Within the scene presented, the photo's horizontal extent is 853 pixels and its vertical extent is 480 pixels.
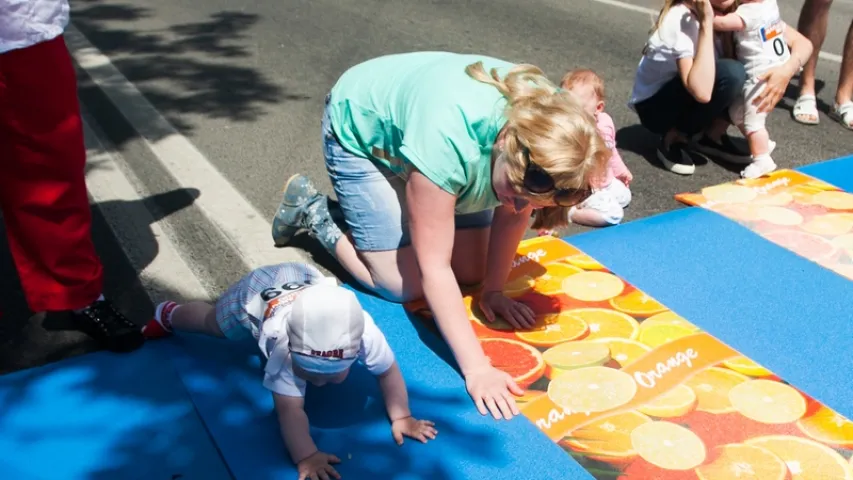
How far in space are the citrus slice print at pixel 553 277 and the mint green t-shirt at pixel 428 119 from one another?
57 cm

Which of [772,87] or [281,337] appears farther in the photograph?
[772,87]

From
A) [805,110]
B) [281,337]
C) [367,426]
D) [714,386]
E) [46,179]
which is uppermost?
[46,179]

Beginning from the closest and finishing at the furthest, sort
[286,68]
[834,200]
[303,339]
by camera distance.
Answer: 1. [303,339]
2. [834,200]
3. [286,68]

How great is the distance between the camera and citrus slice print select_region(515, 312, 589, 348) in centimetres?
298

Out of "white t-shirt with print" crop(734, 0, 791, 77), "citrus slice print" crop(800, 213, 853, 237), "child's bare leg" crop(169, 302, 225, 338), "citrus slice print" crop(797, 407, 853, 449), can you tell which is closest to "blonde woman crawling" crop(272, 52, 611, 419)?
"child's bare leg" crop(169, 302, 225, 338)

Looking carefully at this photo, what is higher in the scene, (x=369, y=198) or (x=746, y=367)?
(x=369, y=198)

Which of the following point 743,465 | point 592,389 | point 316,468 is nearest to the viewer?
point 316,468

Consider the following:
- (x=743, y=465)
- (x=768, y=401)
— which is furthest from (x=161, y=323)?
(x=768, y=401)

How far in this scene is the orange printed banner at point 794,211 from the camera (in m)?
3.62

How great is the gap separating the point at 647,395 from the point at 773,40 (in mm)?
2582

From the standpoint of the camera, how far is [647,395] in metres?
2.69

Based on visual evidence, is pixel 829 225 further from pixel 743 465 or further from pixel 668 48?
pixel 743 465

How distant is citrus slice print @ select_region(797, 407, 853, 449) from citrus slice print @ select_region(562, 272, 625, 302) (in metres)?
0.88

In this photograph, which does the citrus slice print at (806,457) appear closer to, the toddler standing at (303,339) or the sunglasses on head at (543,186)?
the sunglasses on head at (543,186)
